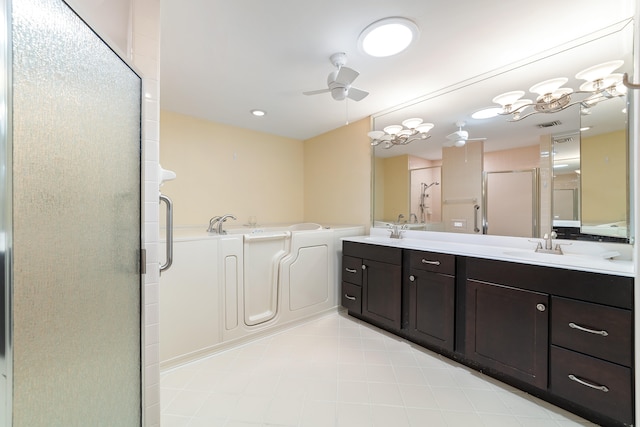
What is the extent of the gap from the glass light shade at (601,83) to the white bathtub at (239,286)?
7.38 ft

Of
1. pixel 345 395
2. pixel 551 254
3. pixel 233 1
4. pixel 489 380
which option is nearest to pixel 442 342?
pixel 489 380

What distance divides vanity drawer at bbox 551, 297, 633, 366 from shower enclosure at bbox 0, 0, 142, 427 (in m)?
2.18

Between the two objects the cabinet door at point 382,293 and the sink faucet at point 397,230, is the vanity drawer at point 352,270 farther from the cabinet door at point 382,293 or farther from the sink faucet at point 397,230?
the sink faucet at point 397,230

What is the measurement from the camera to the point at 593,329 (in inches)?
51.8

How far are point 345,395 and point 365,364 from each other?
0.37 meters

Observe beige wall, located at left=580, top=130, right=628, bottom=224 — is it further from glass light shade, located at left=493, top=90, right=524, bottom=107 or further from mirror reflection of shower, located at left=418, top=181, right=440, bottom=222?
mirror reflection of shower, located at left=418, top=181, right=440, bottom=222

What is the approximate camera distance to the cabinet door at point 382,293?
2.24 meters

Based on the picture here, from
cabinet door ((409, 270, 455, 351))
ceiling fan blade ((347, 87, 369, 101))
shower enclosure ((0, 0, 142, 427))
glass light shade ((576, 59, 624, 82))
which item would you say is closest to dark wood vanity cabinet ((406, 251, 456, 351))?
cabinet door ((409, 270, 455, 351))

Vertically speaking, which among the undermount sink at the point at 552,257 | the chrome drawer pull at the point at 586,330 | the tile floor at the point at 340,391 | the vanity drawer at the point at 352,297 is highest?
the undermount sink at the point at 552,257

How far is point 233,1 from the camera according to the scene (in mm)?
1403

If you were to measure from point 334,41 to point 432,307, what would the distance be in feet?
6.83

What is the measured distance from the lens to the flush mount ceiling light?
1.53 meters

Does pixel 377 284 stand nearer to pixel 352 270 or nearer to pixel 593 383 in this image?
pixel 352 270

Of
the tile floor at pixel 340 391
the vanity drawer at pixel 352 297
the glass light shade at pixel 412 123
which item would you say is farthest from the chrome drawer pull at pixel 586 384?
the glass light shade at pixel 412 123
